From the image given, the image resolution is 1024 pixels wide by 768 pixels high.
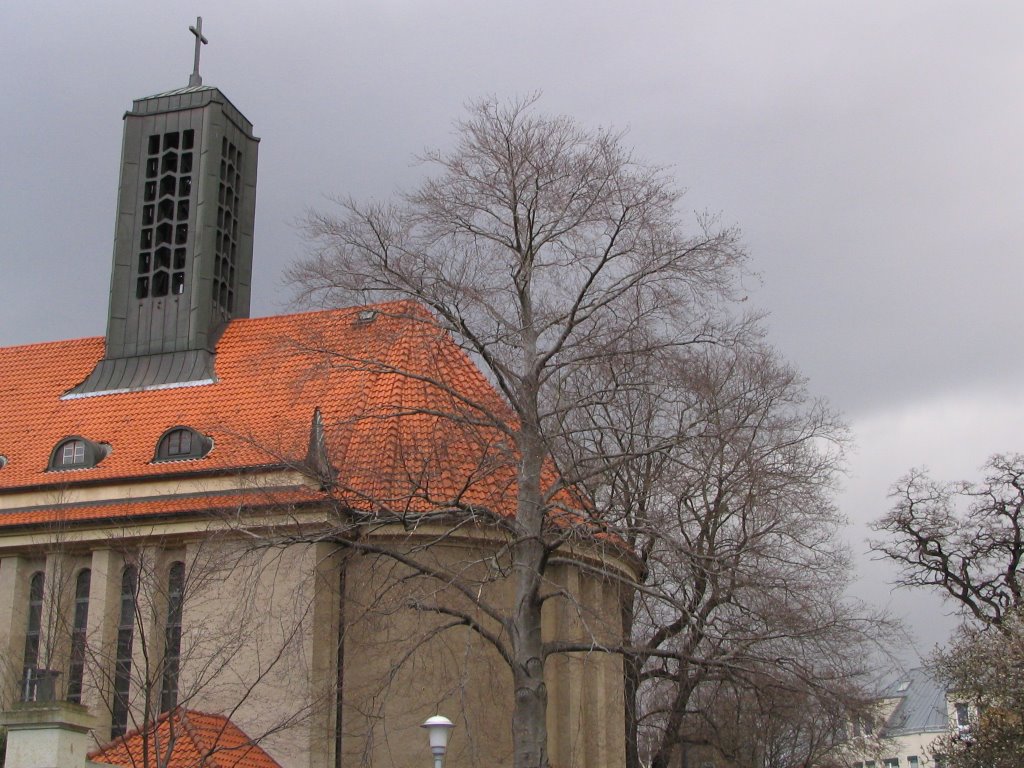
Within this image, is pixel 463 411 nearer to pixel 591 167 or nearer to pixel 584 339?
pixel 584 339

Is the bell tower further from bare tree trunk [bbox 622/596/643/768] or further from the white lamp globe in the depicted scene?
the white lamp globe

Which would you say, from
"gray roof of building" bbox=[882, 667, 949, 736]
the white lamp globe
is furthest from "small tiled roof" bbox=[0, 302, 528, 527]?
"gray roof of building" bbox=[882, 667, 949, 736]

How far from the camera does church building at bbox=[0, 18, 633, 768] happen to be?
16.9 metres

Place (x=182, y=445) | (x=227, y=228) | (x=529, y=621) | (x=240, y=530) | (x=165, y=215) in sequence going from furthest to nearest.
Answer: (x=227, y=228)
(x=165, y=215)
(x=182, y=445)
(x=240, y=530)
(x=529, y=621)

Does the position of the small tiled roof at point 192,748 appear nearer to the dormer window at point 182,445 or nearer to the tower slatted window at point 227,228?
the dormer window at point 182,445

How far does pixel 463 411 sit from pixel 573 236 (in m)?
2.64

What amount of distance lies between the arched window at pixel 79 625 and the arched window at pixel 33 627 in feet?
1.95

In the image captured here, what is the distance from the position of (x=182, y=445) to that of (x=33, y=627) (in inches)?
161

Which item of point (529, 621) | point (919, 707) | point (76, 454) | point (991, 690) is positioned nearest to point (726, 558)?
point (529, 621)

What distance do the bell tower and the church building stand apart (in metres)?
0.05

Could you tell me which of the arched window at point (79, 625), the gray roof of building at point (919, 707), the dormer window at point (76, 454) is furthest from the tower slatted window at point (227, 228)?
the gray roof of building at point (919, 707)

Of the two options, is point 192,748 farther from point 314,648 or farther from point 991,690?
point 991,690

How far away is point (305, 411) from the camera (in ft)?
81.2

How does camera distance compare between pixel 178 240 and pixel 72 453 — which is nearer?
pixel 72 453
